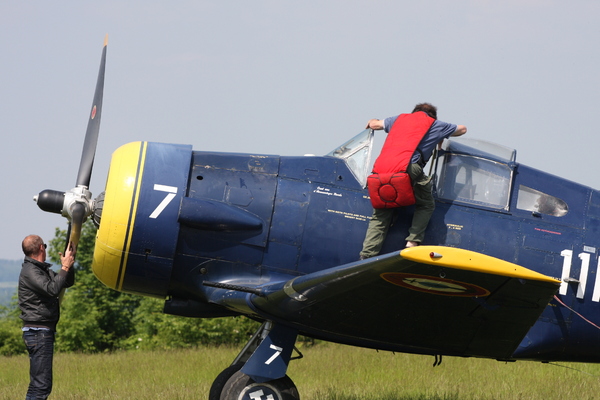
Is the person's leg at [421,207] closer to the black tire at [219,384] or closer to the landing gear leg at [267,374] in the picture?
the landing gear leg at [267,374]

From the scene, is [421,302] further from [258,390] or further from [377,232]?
[258,390]

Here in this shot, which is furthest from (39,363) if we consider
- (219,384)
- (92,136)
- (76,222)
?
(92,136)

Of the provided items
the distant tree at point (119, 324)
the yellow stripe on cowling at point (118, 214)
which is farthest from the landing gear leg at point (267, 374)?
the distant tree at point (119, 324)

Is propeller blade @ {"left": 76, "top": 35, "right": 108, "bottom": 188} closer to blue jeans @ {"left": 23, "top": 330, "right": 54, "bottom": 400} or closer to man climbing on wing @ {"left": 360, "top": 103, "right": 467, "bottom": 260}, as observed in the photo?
blue jeans @ {"left": 23, "top": 330, "right": 54, "bottom": 400}

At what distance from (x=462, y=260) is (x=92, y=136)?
4.69 metres

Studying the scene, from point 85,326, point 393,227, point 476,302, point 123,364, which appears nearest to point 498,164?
point 393,227

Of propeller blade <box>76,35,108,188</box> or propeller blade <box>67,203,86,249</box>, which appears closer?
propeller blade <box>67,203,86,249</box>

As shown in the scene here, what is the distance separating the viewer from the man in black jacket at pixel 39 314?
634 cm

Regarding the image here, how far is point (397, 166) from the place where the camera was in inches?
250

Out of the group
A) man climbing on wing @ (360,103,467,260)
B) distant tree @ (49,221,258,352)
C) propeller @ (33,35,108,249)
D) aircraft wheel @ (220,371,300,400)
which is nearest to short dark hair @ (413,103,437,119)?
man climbing on wing @ (360,103,467,260)

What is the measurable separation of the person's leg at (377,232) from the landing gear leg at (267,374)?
3.41 ft

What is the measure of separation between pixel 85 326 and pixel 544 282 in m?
21.3

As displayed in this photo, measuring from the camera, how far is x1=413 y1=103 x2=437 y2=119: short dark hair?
22.0 ft

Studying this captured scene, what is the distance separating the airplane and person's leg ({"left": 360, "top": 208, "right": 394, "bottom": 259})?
13 centimetres
